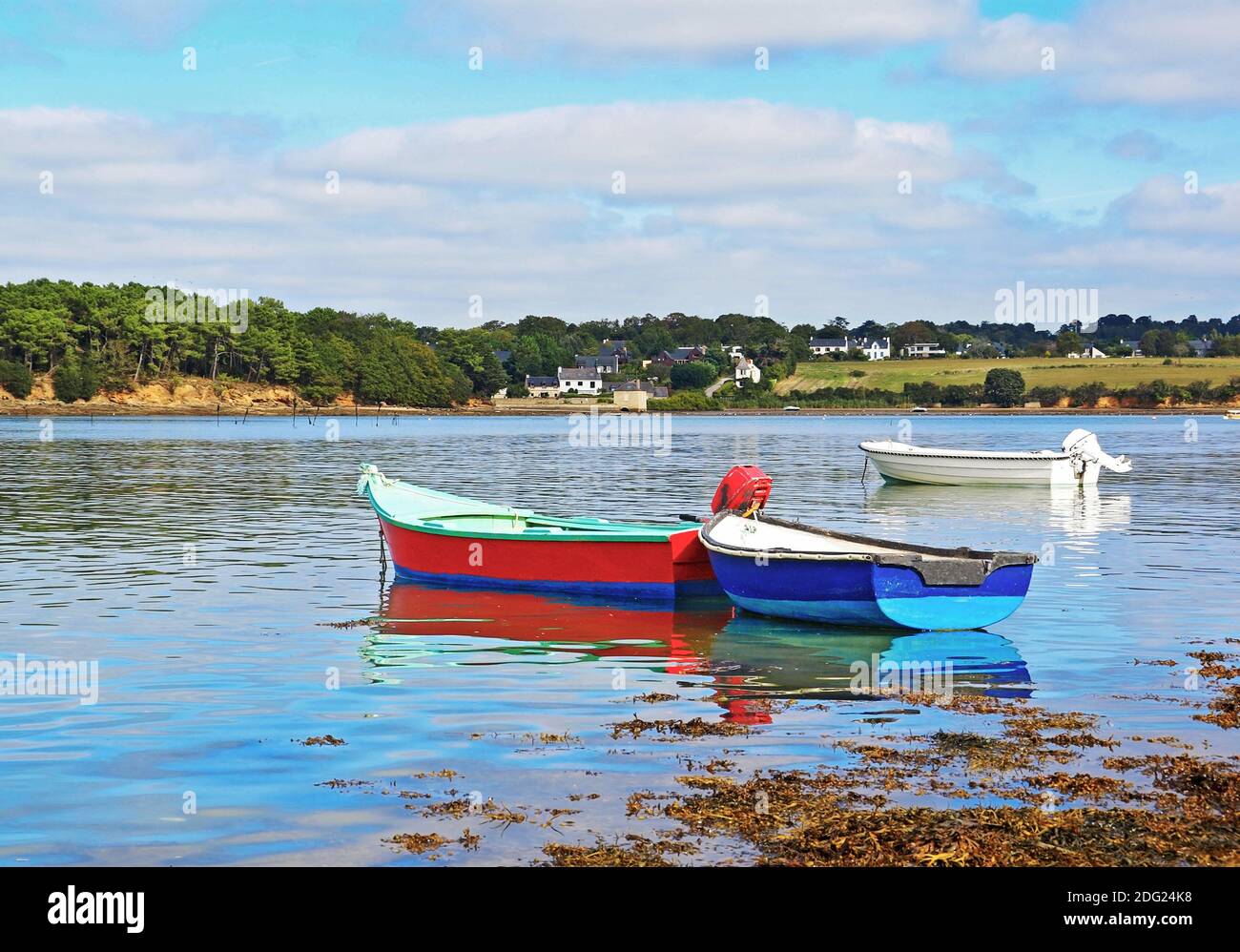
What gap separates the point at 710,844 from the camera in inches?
391

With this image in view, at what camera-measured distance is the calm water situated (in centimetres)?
1112

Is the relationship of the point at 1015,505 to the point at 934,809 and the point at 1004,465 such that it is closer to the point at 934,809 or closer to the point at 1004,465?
the point at 1004,465

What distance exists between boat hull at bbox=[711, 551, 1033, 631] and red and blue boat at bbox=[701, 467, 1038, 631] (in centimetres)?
1

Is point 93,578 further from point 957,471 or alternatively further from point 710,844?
point 957,471

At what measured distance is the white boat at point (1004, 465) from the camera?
176 ft

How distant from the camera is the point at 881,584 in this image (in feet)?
63.3

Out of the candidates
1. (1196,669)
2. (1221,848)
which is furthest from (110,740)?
(1196,669)

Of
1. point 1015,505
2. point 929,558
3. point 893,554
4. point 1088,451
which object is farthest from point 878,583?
point 1088,451

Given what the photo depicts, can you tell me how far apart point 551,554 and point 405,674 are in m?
7.28

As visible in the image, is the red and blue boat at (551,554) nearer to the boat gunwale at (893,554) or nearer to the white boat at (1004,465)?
the boat gunwale at (893,554)

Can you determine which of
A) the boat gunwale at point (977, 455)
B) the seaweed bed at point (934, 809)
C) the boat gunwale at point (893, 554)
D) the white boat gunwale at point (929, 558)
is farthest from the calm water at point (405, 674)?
the boat gunwale at point (977, 455)

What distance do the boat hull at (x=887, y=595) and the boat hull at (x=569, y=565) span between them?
2976 millimetres
